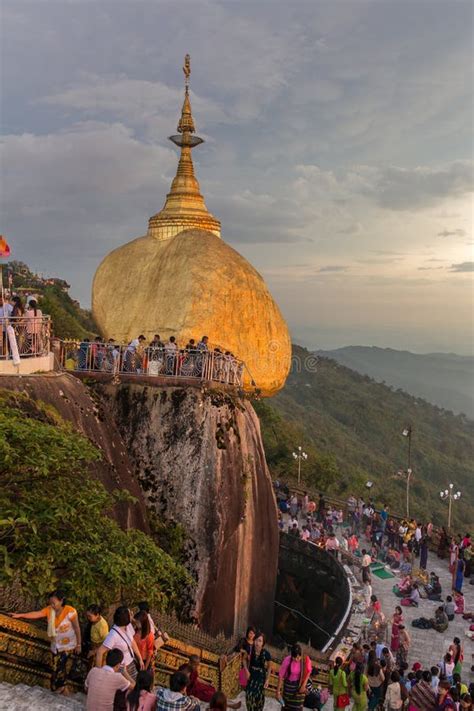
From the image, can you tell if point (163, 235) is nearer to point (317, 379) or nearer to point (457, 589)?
point (457, 589)

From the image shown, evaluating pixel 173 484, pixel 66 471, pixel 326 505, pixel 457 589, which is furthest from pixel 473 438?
pixel 66 471

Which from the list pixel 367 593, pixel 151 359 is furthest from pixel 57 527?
pixel 367 593

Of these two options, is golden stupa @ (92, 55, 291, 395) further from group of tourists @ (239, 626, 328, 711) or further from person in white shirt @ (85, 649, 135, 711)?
person in white shirt @ (85, 649, 135, 711)

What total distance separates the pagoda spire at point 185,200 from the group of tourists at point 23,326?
34.7 feet

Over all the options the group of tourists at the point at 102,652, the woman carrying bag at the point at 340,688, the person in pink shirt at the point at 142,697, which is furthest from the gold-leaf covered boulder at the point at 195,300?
the person in pink shirt at the point at 142,697

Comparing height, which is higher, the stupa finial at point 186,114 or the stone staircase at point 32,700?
the stupa finial at point 186,114

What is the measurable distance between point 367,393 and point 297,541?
87.2 m

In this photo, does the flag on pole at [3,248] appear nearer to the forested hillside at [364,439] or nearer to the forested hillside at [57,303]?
the forested hillside at [57,303]

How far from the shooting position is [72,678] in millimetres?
8664

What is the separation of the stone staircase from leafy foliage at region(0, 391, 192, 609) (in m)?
1.13

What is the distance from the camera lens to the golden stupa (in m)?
21.4

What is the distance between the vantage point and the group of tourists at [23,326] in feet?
44.3

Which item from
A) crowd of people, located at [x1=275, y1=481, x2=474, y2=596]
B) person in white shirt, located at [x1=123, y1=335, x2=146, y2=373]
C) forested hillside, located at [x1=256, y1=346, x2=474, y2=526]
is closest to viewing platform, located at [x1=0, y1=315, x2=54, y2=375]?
person in white shirt, located at [x1=123, y1=335, x2=146, y2=373]

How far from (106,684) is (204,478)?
32.5 ft
